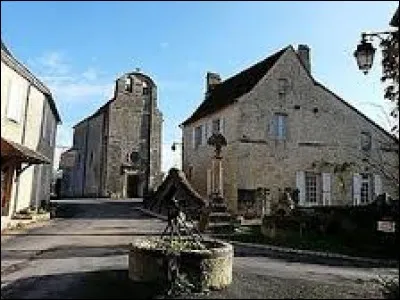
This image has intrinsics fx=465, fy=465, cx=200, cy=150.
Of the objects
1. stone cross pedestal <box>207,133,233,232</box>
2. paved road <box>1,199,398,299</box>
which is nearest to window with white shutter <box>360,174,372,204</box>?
stone cross pedestal <box>207,133,233,232</box>

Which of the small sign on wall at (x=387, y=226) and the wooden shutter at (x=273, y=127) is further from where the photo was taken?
the wooden shutter at (x=273, y=127)

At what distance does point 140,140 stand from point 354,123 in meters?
20.2

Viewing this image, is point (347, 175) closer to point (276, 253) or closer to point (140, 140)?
point (276, 253)

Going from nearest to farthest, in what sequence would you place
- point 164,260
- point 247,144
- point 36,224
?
point 164,260 → point 36,224 → point 247,144

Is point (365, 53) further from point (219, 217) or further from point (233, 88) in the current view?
point (233, 88)

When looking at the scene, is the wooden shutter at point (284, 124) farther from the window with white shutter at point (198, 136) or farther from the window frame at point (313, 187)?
the window with white shutter at point (198, 136)

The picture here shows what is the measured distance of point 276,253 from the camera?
49.6ft

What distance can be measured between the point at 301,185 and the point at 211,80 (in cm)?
1264

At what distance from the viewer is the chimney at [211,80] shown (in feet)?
118

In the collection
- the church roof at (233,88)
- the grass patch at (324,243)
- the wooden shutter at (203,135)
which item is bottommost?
the grass patch at (324,243)

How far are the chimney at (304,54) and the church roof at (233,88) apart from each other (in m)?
1.99

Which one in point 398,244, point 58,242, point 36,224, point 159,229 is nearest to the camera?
point 58,242

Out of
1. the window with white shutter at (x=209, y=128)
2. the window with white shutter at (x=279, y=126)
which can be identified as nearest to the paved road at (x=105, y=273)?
the window with white shutter at (x=279, y=126)

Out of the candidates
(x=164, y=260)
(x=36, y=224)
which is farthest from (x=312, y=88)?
(x=164, y=260)
